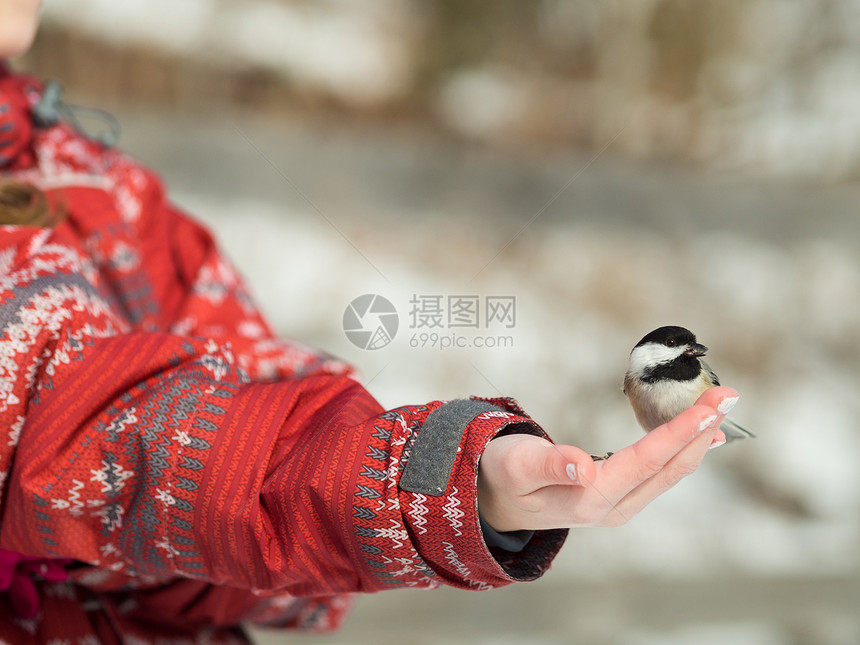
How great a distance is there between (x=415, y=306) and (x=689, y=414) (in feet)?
0.26

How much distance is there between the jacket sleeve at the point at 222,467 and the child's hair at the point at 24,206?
48 mm

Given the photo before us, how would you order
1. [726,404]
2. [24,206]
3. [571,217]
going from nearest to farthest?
[726,404], [24,206], [571,217]

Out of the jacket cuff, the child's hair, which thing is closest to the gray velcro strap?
the jacket cuff

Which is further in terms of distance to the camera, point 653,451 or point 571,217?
point 571,217

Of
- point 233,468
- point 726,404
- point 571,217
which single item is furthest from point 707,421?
point 571,217

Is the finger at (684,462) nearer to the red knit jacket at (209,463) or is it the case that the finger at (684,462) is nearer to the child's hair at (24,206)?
the red knit jacket at (209,463)

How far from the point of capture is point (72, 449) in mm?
242

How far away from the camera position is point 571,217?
1.37ft

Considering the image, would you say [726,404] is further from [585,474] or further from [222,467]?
[222,467]

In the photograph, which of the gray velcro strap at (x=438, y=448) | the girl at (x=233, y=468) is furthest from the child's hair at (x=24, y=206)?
the gray velcro strap at (x=438, y=448)

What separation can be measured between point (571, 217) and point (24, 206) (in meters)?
0.26

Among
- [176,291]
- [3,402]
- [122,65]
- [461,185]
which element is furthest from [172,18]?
[3,402]

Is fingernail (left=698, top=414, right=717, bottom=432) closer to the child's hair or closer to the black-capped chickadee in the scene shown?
the black-capped chickadee

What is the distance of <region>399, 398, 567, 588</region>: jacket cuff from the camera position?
0.70 feet
